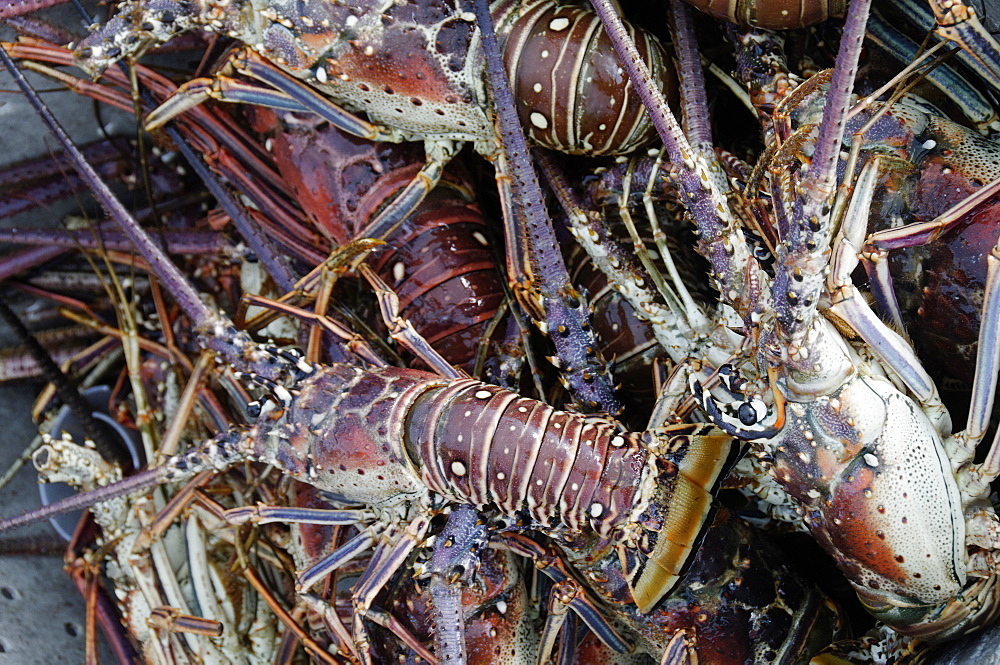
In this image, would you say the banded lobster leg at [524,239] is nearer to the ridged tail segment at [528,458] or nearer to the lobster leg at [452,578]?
the ridged tail segment at [528,458]

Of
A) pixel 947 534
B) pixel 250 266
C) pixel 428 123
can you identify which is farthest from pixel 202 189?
pixel 947 534

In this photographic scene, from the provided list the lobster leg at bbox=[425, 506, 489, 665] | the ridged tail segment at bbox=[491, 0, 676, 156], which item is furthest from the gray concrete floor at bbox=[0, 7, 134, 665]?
the ridged tail segment at bbox=[491, 0, 676, 156]

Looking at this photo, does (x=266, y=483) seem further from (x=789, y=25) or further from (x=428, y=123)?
(x=789, y=25)

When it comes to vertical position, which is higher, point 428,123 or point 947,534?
point 428,123

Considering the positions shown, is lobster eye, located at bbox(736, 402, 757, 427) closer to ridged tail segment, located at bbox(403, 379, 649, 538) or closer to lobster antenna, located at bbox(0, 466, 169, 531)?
ridged tail segment, located at bbox(403, 379, 649, 538)

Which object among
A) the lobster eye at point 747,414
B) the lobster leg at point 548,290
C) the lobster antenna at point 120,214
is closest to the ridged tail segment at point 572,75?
the lobster leg at point 548,290
